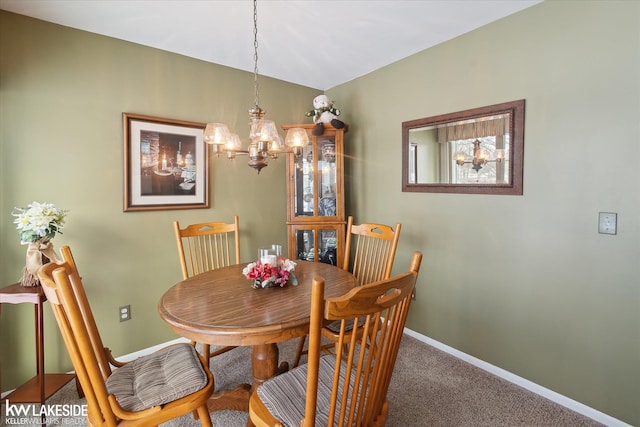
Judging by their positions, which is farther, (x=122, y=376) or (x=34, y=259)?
(x=34, y=259)

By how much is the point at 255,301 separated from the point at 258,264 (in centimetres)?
30

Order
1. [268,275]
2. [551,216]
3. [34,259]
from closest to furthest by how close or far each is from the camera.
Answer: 1. [268,275]
2. [34,259]
3. [551,216]

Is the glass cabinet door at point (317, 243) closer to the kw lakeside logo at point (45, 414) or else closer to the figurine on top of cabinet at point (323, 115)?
the figurine on top of cabinet at point (323, 115)

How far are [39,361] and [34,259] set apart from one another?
0.63 metres

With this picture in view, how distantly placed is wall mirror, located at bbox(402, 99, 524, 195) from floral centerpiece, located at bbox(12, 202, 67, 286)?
8.62ft

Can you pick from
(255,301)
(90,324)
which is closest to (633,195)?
(255,301)

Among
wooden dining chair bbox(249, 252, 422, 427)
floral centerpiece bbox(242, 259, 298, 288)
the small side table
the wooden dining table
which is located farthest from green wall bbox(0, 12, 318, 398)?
wooden dining chair bbox(249, 252, 422, 427)

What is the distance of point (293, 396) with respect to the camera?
4.09 feet

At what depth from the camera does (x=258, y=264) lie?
1.82 m

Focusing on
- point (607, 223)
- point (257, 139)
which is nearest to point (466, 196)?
point (607, 223)

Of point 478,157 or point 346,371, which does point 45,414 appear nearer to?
point 346,371

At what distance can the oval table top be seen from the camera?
126 centimetres

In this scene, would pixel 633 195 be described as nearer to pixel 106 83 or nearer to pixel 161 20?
pixel 161 20

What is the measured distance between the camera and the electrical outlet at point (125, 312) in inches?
97.0
